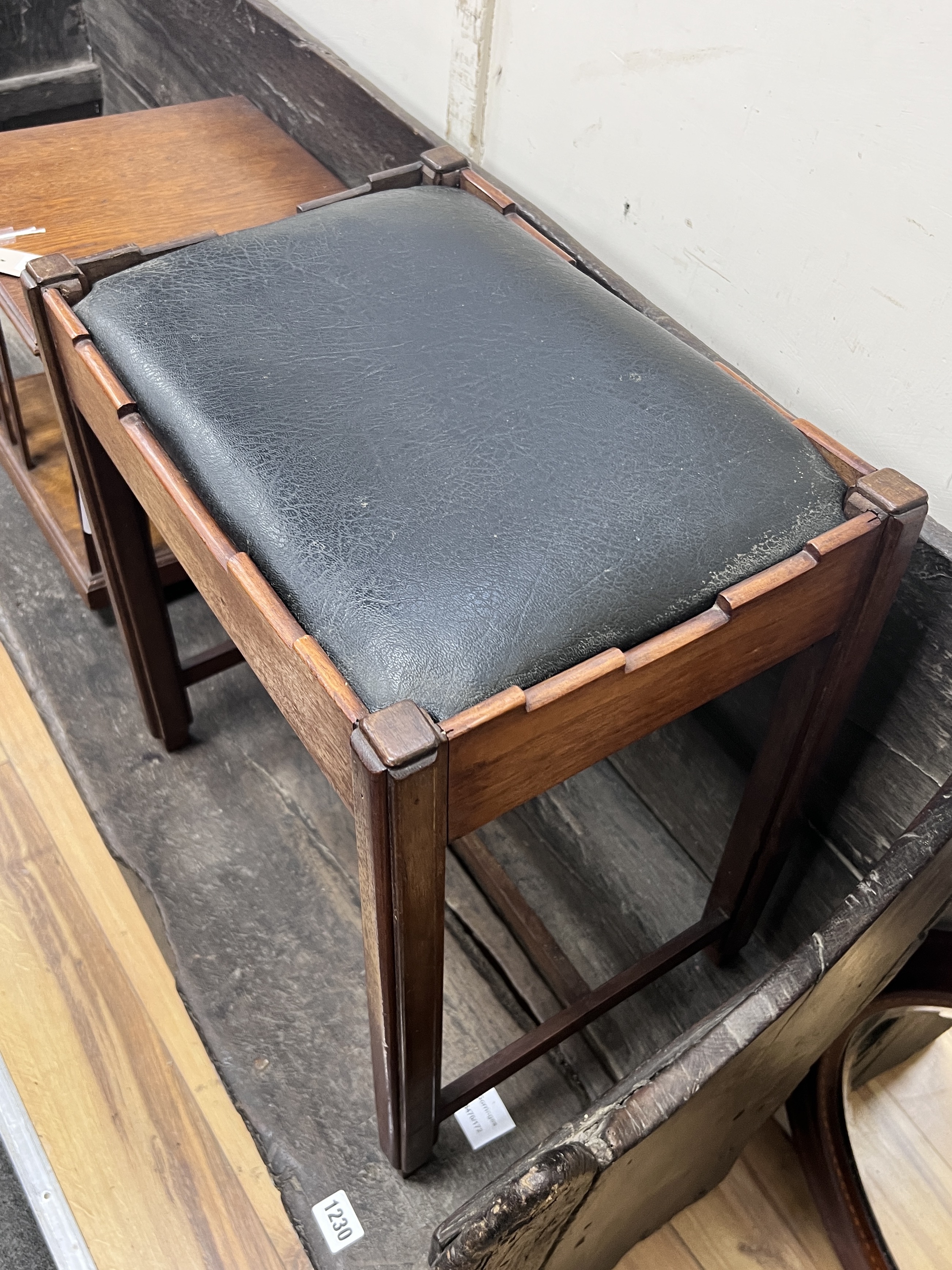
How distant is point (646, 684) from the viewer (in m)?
0.59

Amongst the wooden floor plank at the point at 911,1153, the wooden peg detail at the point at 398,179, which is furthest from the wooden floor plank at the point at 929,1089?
the wooden peg detail at the point at 398,179

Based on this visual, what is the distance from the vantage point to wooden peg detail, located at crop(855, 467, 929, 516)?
2.09ft

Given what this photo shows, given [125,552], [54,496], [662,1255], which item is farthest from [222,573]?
[54,496]

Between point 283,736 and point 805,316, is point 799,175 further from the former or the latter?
point 283,736

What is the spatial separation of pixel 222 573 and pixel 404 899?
0.22 metres

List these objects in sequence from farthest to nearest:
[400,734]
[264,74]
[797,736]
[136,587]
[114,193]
→ [264,74]
[114,193]
[136,587]
[797,736]
[400,734]

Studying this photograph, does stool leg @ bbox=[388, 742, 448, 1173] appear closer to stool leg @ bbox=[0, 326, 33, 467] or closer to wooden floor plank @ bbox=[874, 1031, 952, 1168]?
wooden floor plank @ bbox=[874, 1031, 952, 1168]

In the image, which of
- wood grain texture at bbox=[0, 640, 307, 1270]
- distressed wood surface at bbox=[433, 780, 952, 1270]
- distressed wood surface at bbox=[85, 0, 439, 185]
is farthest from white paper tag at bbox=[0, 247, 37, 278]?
distressed wood surface at bbox=[433, 780, 952, 1270]

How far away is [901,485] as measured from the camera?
2.13 ft

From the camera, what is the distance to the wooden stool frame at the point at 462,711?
1.74ft

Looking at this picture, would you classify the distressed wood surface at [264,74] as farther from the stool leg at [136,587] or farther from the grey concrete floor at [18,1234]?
the grey concrete floor at [18,1234]

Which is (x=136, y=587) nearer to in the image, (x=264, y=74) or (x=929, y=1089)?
(x=264, y=74)

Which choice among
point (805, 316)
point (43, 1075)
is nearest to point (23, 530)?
point (43, 1075)

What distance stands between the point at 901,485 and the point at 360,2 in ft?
3.05
